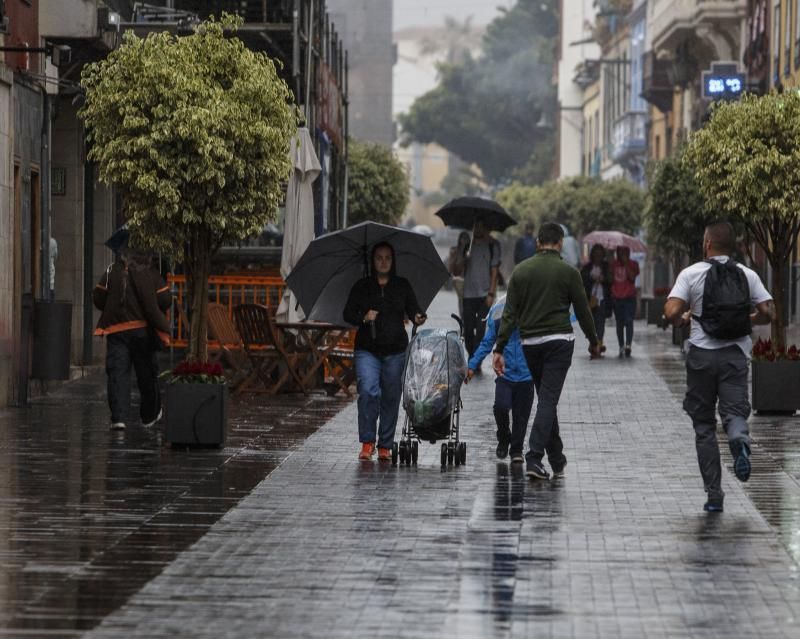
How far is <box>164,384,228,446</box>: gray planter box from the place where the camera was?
47.5ft

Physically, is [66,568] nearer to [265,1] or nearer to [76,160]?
[76,160]

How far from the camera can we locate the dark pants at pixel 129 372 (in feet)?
52.7

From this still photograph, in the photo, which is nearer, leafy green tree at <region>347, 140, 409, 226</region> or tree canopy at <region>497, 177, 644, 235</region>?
leafy green tree at <region>347, 140, 409, 226</region>

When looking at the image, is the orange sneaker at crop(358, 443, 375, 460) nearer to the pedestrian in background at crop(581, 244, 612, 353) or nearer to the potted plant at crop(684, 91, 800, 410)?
the potted plant at crop(684, 91, 800, 410)

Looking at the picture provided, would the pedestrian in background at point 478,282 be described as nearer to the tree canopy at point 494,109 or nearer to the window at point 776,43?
the window at point 776,43

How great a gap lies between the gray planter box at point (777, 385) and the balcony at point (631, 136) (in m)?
53.0

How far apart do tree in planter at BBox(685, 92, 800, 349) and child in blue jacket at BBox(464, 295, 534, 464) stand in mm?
6911

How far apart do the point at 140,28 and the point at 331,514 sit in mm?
11991

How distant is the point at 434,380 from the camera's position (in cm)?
1345

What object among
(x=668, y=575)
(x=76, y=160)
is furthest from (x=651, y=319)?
(x=668, y=575)

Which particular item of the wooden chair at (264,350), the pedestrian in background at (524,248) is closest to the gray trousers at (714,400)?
the wooden chair at (264,350)

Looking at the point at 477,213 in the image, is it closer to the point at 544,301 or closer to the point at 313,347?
the point at 313,347

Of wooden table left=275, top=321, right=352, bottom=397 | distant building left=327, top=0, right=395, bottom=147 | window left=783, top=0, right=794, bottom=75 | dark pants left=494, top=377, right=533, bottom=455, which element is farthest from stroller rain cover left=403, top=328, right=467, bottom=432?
distant building left=327, top=0, right=395, bottom=147

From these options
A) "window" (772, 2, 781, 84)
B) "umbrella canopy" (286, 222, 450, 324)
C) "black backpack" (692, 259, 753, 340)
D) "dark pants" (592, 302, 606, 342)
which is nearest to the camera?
"black backpack" (692, 259, 753, 340)
